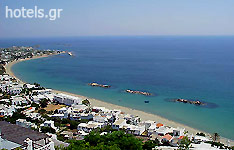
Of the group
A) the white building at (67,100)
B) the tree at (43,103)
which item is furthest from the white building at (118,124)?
the tree at (43,103)

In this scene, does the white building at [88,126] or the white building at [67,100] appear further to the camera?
the white building at [67,100]

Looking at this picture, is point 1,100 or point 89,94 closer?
point 1,100

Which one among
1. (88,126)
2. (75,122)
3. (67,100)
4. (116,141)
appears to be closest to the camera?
(116,141)

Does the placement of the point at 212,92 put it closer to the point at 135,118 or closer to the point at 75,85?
the point at 135,118

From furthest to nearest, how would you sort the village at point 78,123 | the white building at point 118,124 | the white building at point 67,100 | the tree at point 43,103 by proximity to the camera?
the white building at point 67,100
the tree at point 43,103
the white building at point 118,124
the village at point 78,123

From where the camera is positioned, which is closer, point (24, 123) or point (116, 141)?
point (116, 141)

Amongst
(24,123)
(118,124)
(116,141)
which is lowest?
(118,124)

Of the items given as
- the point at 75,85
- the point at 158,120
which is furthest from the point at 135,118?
the point at 75,85

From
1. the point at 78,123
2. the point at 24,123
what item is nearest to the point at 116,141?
the point at 78,123

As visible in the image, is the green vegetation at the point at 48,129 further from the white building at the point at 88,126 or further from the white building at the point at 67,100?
the white building at the point at 67,100

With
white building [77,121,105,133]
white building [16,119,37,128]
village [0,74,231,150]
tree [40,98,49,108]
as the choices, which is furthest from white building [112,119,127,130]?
tree [40,98,49,108]

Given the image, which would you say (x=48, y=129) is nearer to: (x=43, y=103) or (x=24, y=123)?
(x=24, y=123)
